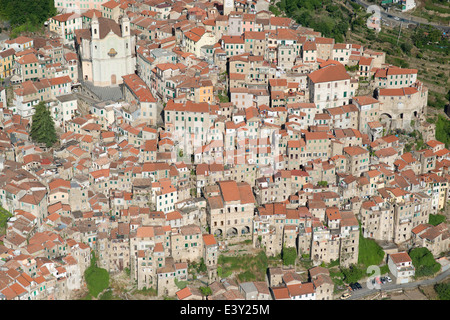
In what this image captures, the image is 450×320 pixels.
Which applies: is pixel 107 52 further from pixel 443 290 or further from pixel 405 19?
pixel 443 290

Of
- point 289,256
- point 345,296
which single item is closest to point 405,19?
point 289,256

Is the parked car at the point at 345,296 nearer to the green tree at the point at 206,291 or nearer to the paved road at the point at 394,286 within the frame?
the paved road at the point at 394,286

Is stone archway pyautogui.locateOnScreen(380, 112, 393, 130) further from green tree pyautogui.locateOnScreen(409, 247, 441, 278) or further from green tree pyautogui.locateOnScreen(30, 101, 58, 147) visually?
green tree pyautogui.locateOnScreen(30, 101, 58, 147)

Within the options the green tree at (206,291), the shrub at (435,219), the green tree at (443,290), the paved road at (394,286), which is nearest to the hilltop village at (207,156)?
the green tree at (206,291)

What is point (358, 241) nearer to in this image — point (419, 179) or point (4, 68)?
point (419, 179)

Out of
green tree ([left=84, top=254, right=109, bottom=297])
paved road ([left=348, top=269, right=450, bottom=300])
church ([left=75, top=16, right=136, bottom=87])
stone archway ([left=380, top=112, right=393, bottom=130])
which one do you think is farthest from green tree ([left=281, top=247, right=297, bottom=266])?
church ([left=75, top=16, right=136, bottom=87])

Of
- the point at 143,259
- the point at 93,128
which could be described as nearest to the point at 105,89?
the point at 93,128

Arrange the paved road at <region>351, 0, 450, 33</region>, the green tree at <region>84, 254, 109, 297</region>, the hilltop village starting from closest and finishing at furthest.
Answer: the green tree at <region>84, 254, 109, 297</region>
the hilltop village
the paved road at <region>351, 0, 450, 33</region>
